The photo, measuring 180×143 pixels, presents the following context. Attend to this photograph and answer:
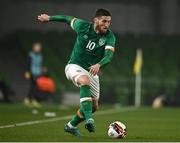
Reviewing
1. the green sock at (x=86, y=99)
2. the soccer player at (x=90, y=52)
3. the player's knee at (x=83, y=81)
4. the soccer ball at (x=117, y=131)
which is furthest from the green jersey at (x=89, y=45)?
the soccer ball at (x=117, y=131)

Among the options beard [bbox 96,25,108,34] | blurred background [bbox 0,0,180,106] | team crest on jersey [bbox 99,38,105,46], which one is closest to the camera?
beard [bbox 96,25,108,34]

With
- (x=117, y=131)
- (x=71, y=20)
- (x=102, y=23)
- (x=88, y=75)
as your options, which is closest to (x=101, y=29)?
(x=102, y=23)

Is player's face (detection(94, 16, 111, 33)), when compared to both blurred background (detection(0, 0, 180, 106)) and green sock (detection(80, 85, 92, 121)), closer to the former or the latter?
green sock (detection(80, 85, 92, 121))

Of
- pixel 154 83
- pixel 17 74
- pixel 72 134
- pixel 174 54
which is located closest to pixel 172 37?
pixel 174 54

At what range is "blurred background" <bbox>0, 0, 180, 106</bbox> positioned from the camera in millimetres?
33250

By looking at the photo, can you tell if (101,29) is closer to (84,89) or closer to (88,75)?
(88,75)

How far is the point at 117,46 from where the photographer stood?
37.3m

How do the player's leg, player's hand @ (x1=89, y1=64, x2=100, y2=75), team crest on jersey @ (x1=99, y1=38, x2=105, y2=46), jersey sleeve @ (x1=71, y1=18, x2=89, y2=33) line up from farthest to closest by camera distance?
jersey sleeve @ (x1=71, y1=18, x2=89, y2=33)
team crest on jersey @ (x1=99, y1=38, x2=105, y2=46)
the player's leg
player's hand @ (x1=89, y1=64, x2=100, y2=75)

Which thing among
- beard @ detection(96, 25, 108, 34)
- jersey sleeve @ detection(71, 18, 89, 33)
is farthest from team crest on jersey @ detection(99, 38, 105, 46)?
jersey sleeve @ detection(71, 18, 89, 33)

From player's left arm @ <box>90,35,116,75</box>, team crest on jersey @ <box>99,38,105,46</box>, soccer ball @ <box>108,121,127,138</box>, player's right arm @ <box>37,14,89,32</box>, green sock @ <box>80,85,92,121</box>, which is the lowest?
soccer ball @ <box>108,121,127,138</box>

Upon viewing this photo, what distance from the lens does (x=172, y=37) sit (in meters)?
38.7

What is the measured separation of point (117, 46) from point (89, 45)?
2401 cm

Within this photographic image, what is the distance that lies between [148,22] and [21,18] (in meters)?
6.39

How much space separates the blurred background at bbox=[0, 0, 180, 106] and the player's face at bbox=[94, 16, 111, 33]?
18356mm
